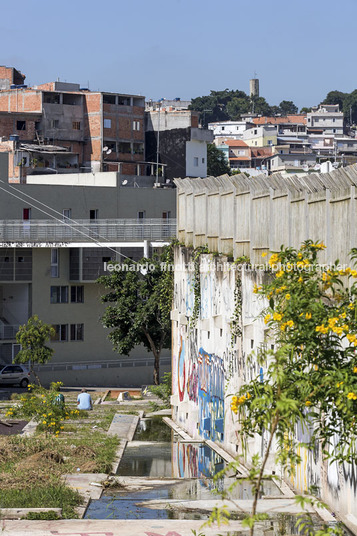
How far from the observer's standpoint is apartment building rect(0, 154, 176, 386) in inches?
2132

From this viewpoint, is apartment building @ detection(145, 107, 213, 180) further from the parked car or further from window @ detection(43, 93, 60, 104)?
the parked car

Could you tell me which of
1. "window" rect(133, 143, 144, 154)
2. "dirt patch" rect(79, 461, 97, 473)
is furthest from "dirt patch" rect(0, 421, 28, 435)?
"window" rect(133, 143, 144, 154)

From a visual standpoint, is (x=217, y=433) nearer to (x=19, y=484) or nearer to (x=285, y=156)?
(x=19, y=484)

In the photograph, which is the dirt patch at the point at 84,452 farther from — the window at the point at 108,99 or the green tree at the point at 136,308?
the window at the point at 108,99

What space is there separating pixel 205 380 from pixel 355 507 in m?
9.92

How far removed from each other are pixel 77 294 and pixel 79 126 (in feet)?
127

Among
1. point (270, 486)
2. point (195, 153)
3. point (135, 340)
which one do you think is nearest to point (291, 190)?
point (270, 486)

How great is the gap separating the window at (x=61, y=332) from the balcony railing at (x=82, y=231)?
4.93 metres

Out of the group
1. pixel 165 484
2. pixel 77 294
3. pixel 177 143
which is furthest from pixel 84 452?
pixel 177 143

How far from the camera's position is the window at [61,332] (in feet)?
182

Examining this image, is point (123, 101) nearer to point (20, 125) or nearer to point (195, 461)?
point (20, 125)

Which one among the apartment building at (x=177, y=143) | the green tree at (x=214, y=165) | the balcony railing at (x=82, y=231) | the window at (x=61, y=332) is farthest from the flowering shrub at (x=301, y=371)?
the green tree at (x=214, y=165)

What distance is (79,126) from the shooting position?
9206 cm

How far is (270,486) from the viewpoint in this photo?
1558 cm
